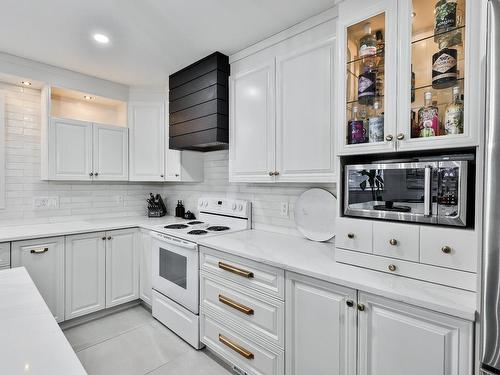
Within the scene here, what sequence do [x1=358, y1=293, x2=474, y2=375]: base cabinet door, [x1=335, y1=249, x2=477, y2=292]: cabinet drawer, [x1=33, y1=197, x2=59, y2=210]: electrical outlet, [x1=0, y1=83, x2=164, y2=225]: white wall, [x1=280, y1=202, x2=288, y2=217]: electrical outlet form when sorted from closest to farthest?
[x1=358, y1=293, x2=474, y2=375]: base cabinet door
[x1=335, y1=249, x2=477, y2=292]: cabinet drawer
[x1=280, y1=202, x2=288, y2=217]: electrical outlet
[x1=0, y1=83, x2=164, y2=225]: white wall
[x1=33, y1=197, x2=59, y2=210]: electrical outlet

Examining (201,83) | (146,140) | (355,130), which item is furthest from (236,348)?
(146,140)

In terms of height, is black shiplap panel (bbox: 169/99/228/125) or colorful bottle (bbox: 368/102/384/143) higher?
black shiplap panel (bbox: 169/99/228/125)

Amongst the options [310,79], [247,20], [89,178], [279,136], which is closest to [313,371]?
[279,136]

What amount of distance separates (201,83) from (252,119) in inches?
26.4

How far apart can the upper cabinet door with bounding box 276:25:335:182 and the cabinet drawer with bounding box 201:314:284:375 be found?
113 centimetres

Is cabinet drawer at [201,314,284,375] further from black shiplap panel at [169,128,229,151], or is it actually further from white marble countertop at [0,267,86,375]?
black shiplap panel at [169,128,229,151]

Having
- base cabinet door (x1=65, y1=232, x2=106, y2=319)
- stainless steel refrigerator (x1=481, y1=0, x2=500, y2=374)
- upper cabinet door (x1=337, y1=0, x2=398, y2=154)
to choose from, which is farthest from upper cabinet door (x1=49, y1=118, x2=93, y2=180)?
stainless steel refrigerator (x1=481, y1=0, x2=500, y2=374)

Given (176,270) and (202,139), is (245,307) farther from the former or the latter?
(202,139)

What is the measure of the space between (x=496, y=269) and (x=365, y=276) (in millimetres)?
602

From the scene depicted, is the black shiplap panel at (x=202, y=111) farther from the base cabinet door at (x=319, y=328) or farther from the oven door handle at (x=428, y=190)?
the oven door handle at (x=428, y=190)

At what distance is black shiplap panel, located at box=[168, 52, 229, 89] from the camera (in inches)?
95.7

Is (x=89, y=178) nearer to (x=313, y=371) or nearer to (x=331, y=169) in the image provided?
(x=331, y=169)

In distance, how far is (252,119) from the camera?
7.49ft

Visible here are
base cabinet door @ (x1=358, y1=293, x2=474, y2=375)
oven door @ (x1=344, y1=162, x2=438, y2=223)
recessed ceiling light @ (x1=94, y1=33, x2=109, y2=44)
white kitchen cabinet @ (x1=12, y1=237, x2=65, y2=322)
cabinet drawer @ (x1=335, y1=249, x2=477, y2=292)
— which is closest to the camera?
base cabinet door @ (x1=358, y1=293, x2=474, y2=375)
